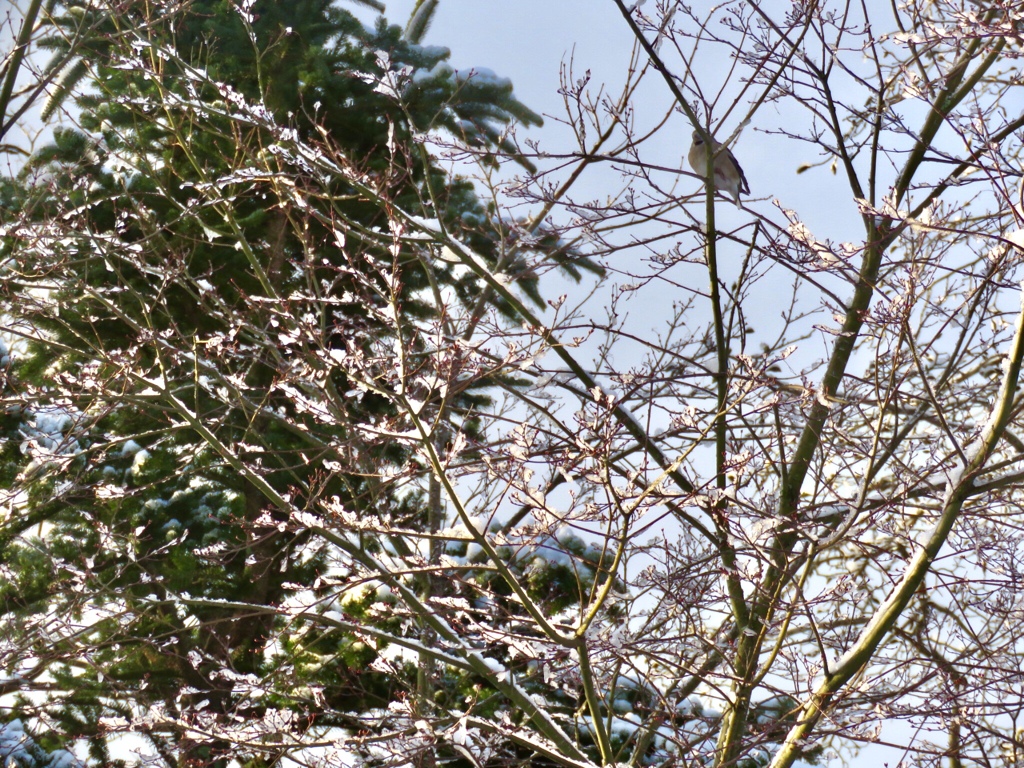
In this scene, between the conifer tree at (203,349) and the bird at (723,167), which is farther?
the conifer tree at (203,349)

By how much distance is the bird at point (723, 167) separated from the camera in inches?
152

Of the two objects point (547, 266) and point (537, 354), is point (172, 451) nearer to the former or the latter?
point (547, 266)

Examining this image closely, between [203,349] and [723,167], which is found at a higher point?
[723,167]

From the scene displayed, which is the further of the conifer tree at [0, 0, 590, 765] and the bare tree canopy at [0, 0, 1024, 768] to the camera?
the conifer tree at [0, 0, 590, 765]

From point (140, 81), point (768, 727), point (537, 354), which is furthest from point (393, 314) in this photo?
point (140, 81)

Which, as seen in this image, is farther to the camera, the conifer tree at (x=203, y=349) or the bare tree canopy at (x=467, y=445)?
the conifer tree at (x=203, y=349)

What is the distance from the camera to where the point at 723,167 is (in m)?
3.98

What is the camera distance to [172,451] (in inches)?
276

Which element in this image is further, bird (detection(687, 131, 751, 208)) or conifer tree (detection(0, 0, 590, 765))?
conifer tree (detection(0, 0, 590, 765))

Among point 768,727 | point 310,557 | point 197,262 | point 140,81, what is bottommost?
point 768,727

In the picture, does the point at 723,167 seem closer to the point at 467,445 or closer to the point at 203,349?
the point at 467,445

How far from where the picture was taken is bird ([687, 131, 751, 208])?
386 cm

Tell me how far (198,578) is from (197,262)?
2643 millimetres

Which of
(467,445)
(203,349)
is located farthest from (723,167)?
(203,349)
